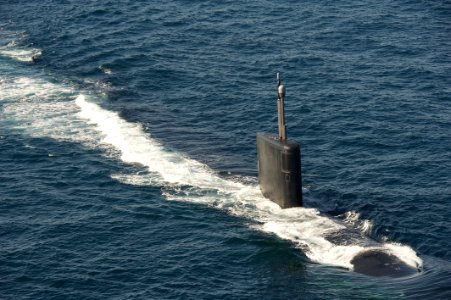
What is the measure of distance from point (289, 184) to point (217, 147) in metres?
19.5

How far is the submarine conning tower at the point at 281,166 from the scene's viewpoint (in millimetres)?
85875

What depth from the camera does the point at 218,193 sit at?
308 ft

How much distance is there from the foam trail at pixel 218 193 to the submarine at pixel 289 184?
675 mm

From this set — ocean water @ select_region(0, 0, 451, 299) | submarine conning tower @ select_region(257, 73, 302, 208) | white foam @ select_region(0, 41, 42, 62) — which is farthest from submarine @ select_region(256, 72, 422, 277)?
white foam @ select_region(0, 41, 42, 62)

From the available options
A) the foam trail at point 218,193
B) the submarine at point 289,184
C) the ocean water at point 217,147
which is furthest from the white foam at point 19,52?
the submarine at point 289,184

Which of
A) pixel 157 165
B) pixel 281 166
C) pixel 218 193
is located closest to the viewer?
pixel 281 166

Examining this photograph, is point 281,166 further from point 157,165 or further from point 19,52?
point 19,52

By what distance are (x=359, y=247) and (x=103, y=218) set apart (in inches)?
1016

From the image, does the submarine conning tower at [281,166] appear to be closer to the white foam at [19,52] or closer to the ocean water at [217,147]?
the ocean water at [217,147]

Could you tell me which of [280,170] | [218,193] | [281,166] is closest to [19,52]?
[218,193]

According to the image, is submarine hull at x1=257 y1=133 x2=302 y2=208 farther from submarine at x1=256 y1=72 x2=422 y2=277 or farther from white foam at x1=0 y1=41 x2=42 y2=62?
white foam at x1=0 y1=41 x2=42 y2=62

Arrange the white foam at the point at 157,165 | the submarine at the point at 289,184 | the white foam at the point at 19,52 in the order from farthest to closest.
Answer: the white foam at the point at 19,52 < the white foam at the point at 157,165 < the submarine at the point at 289,184

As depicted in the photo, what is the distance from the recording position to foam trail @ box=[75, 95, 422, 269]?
3204 inches

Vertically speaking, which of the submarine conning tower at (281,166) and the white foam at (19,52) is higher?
the white foam at (19,52)
